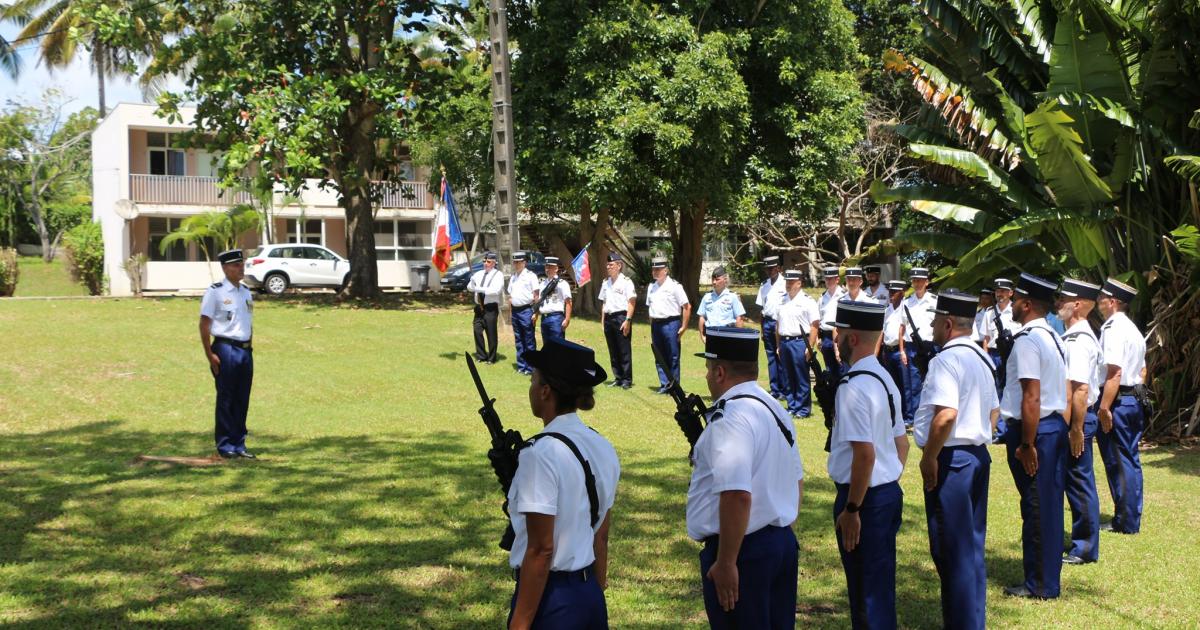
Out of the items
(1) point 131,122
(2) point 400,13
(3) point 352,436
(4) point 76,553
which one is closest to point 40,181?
(1) point 131,122

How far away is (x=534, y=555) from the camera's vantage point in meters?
3.56

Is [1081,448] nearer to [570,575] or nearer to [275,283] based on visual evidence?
[570,575]

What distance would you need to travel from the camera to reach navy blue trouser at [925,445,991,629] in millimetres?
5707


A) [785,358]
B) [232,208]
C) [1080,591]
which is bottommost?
[1080,591]

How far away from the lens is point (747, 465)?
4.09 meters


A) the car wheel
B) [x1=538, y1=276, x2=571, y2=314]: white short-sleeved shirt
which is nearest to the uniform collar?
[x1=538, y1=276, x2=571, y2=314]: white short-sleeved shirt

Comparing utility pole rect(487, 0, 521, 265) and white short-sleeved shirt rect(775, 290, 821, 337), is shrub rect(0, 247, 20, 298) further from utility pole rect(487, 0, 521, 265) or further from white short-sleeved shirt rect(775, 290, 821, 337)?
white short-sleeved shirt rect(775, 290, 821, 337)

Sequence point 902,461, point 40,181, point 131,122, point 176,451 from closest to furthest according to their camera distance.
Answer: point 902,461, point 176,451, point 131,122, point 40,181

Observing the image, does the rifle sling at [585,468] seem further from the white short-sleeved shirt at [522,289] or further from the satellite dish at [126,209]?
the satellite dish at [126,209]

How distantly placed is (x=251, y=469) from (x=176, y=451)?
148cm

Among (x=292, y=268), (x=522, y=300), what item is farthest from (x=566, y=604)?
(x=292, y=268)

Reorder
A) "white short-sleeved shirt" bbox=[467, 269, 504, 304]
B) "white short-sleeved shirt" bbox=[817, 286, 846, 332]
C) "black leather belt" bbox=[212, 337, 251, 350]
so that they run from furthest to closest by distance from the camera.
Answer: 1. "white short-sleeved shirt" bbox=[467, 269, 504, 304]
2. "white short-sleeved shirt" bbox=[817, 286, 846, 332]
3. "black leather belt" bbox=[212, 337, 251, 350]

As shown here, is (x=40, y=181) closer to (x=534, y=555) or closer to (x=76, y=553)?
(x=76, y=553)

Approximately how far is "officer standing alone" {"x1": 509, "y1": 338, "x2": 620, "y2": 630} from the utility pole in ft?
50.2
